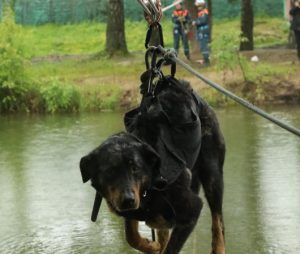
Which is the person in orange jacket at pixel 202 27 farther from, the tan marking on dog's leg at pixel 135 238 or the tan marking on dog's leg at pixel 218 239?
the tan marking on dog's leg at pixel 135 238

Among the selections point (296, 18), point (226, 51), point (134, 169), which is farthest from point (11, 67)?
point (134, 169)

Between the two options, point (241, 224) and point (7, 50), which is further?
point (7, 50)

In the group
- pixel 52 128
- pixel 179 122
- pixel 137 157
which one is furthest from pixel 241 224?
pixel 52 128

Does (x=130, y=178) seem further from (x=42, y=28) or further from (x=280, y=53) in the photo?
(x=42, y=28)

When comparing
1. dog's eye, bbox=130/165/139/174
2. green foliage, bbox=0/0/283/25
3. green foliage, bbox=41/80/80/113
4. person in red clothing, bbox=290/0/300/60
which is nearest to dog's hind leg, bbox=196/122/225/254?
dog's eye, bbox=130/165/139/174

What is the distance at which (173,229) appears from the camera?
4.66 m

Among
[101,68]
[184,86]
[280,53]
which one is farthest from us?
[280,53]

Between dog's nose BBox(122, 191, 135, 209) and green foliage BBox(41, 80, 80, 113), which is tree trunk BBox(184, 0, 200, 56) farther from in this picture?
dog's nose BBox(122, 191, 135, 209)

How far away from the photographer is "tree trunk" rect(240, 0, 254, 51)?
2209cm

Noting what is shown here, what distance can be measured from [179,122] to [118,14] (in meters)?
17.8

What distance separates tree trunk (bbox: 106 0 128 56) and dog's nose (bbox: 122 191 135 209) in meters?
18.3

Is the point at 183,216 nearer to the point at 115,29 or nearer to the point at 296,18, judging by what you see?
the point at 296,18

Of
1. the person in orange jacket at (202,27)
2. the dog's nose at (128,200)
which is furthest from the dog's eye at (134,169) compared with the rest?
the person in orange jacket at (202,27)

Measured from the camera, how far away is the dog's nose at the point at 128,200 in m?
4.11
